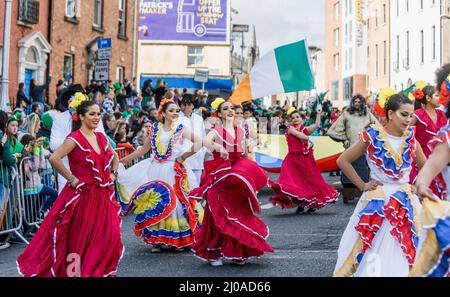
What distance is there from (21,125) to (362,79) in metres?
49.0

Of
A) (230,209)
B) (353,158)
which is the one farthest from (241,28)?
(353,158)

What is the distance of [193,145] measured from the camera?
347 inches

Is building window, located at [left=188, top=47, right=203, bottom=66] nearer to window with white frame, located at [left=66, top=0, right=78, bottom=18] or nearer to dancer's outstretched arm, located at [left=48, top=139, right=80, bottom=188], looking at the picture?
window with white frame, located at [left=66, top=0, right=78, bottom=18]

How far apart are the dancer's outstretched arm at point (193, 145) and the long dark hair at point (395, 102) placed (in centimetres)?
320

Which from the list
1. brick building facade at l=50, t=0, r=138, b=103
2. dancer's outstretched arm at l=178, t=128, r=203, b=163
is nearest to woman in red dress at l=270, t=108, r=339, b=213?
dancer's outstretched arm at l=178, t=128, r=203, b=163

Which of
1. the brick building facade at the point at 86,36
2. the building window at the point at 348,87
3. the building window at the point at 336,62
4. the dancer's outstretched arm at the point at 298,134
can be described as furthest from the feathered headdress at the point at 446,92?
the building window at the point at 336,62

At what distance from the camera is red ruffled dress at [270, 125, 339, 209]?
12258mm

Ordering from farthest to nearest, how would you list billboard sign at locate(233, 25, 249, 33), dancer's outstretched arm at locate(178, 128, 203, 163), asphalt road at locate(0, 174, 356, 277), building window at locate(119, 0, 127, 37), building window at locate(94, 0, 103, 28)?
billboard sign at locate(233, 25, 249, 33) < building window at locate(119, 0, 127, 37) < building window at locate(94, 0, 103, 28) < dancer's outstretched arm at locate(178, 128, 203, 163) < asphalt road at locate(0, 174, 356, 277)

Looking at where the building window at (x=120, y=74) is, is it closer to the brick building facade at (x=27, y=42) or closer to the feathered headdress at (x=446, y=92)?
the brick building facade at (x=27, y=42)

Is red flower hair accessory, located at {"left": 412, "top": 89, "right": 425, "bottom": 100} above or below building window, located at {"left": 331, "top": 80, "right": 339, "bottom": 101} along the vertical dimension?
below

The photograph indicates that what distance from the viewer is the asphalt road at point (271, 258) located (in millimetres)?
7355
